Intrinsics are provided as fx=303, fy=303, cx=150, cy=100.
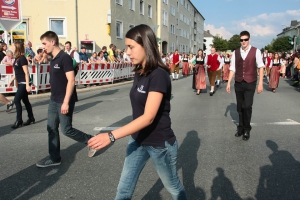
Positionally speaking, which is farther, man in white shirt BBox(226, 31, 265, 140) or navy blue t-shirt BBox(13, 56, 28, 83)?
navy blue t-shirt BBox(13, 56, 28, 83)

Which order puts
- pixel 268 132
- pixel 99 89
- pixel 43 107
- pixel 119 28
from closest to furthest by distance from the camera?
pixel 268 132, pixel 43 107, pixel 99 89, pixel 119 28

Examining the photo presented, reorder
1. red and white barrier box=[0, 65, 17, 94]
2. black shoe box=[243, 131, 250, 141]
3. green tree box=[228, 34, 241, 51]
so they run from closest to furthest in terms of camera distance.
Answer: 1. black shoe box=[243, 131, 250, 141]
2. red and white barrier box=[0, 65, 17, 94]
3. green tree box=[228, 34, 241, 51]

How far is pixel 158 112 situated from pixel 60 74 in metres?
2.37

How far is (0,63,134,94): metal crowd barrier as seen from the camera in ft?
35.1

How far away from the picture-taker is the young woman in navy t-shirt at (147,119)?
2031 mm

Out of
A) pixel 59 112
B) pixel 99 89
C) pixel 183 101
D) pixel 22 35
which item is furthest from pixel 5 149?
pixel 22 35

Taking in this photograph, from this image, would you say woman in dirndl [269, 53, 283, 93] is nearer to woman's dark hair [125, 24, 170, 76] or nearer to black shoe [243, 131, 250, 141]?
black shoe [243, 131, 250, 141]

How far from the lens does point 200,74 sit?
1257cm

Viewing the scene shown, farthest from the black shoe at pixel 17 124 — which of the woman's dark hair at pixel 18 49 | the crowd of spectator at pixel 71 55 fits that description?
the crowd of spectator at pixel 71 55

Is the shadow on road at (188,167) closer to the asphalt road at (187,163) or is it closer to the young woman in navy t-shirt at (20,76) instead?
the asphalt road at (187,163)

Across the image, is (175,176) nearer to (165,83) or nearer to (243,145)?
(165,83)

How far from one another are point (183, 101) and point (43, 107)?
4.62 metres

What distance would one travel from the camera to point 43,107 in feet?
30.3

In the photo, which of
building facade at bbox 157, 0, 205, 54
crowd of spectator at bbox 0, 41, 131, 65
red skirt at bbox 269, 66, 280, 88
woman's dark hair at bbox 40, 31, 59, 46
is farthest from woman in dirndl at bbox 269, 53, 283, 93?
building facade at bbox 157, 0, 205, 54
